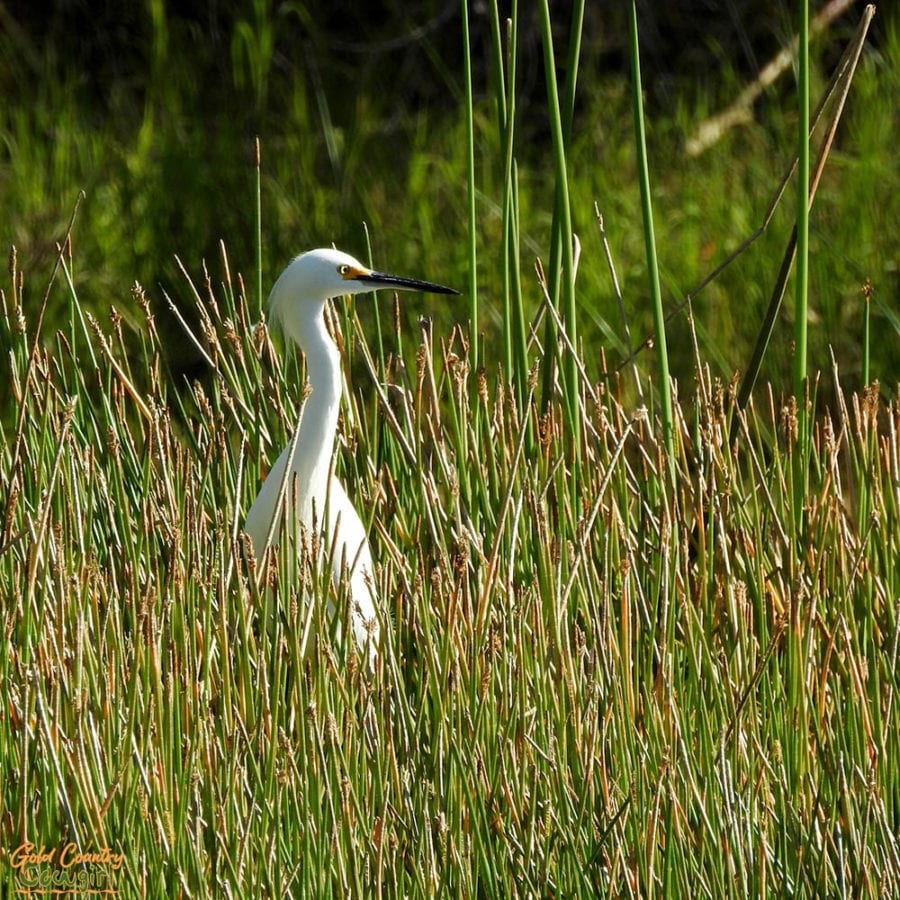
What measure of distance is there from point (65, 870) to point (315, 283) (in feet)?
3.37

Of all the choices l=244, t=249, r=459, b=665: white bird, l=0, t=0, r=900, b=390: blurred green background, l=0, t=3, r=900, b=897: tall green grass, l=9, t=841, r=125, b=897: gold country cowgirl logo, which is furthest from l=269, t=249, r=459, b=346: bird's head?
l=0, t=0, r=900, b=390: blurred green background

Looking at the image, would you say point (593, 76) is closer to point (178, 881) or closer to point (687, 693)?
point (687, 693)

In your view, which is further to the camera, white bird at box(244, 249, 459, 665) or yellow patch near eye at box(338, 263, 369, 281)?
yellow patch near eye at box(338, 263, 369, 281)

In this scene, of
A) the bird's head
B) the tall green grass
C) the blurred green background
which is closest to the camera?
the tall green grass

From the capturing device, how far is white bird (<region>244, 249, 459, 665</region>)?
6.85ft

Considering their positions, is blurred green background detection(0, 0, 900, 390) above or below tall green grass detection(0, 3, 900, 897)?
above

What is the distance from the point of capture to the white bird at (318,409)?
2088mm

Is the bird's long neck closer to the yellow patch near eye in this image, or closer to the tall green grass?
the yellow patch near eye

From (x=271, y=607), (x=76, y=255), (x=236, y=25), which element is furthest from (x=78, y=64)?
(x=271, y=607)

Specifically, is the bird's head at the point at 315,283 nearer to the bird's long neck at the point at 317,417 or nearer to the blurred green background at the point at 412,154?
the bird's long neck at the point at 317,417

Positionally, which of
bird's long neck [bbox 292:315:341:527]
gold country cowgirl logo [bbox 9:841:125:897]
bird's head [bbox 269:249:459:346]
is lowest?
gold country cowgirl logo [bbox 9:841:125:897]

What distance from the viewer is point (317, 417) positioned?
209 centimetres

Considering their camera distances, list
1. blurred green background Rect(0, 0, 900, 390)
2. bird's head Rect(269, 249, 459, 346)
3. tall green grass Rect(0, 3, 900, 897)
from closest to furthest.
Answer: tall green grass Rect(0, 3, 900, 897) < bird's head Rect(269, 249, 459, 346) < blurred green background Rect(0, 0, 900, 390)

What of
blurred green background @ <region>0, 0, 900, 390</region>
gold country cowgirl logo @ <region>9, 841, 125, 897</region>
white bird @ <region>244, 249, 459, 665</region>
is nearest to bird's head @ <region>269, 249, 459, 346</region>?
white bird @ <region>244, 249, 459, 665</region>
